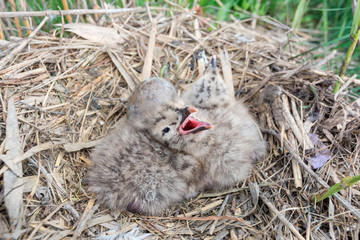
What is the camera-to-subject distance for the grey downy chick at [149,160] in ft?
7.86

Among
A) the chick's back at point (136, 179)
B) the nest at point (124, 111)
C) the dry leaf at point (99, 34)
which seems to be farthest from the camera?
the dry leaf at point (99, 34)

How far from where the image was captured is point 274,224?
2.34 meters

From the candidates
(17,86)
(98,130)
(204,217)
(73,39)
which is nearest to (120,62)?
(73,39)

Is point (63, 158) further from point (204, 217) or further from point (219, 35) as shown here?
point (219, 35)

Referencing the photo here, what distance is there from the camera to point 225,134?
2.65m

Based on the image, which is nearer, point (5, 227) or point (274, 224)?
point (5, 227)

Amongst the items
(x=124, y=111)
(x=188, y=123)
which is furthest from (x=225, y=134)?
(x=124, y=111)

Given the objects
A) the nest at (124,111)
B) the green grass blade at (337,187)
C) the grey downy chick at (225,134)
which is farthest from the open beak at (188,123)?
the green grass blade at (337,187)

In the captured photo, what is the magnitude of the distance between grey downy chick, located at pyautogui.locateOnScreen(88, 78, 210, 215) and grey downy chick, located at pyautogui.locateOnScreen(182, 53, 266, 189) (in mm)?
159

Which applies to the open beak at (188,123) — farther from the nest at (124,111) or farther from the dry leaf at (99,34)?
the dry leaf at (99,34)

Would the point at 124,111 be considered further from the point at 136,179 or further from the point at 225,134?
the point at 225,134

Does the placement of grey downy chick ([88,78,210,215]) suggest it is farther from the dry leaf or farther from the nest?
the dry leaf

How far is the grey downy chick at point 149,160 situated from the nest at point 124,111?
0.15 meters

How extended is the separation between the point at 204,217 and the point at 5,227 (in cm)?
138
